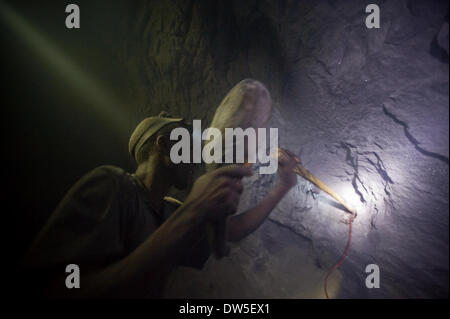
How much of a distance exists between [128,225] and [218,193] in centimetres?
63

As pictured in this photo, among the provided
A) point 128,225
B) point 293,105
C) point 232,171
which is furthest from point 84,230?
point 293,105

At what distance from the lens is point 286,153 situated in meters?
1.50

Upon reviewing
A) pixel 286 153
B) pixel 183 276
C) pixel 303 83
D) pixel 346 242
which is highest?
pixel 303 83

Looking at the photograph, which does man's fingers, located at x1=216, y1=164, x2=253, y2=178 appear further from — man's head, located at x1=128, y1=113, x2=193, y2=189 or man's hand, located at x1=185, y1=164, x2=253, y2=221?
man's head, located at x1=128, y1=113, x2=193, y2=189

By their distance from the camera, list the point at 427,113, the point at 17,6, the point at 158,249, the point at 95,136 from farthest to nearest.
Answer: the point at 95,136, the point at 17,6, the point at 427,113, the point at 158,249

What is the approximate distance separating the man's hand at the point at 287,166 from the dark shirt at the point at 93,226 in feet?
3.73

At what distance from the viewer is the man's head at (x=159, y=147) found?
4.45 feet

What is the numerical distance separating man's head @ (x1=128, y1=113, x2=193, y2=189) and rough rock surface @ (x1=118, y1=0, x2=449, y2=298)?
937 millimetres

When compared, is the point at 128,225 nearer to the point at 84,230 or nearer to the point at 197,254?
the point at 84,230

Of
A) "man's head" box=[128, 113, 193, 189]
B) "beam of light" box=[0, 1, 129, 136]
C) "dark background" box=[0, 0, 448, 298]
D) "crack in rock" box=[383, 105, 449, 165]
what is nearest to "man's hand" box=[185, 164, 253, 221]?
"man's head" box=[128, 113, 193, 189]

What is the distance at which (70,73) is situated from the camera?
9.86ft
